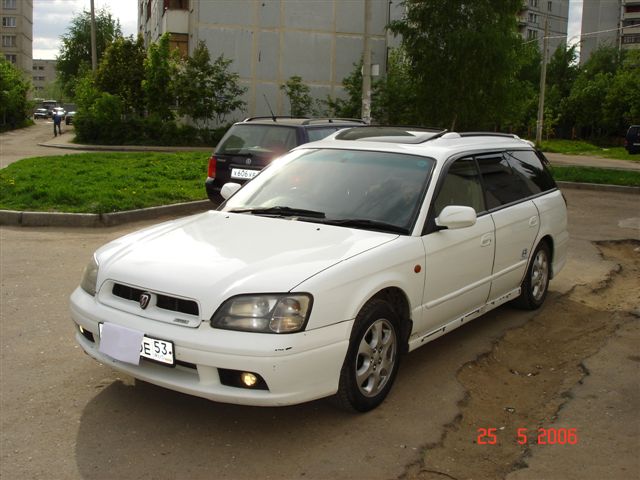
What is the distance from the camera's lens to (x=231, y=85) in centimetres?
3147

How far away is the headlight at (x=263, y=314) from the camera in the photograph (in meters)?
3.65

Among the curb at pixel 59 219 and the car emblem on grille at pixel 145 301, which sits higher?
the car emblem on grille at pixel 145 301

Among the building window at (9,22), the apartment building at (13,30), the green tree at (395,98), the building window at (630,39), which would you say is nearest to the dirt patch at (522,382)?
the green tree at (395,98)

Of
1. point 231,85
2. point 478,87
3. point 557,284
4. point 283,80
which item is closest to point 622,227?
point 557,284

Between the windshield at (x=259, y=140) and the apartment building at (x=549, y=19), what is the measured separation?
314 ft

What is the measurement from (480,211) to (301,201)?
4.71ft

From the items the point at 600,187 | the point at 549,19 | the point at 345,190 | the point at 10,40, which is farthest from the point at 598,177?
the point at 10,40

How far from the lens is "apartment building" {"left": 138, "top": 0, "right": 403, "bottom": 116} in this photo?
3353 centimetres

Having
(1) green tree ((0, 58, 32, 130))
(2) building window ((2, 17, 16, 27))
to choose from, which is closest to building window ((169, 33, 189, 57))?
(1) green tree ((0, 58, 32, 130))

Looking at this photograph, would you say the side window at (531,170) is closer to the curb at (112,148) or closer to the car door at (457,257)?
the car door at (457,257)

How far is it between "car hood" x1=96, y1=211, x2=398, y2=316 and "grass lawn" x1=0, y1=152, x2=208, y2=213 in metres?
6.31

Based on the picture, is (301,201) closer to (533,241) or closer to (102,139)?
(533,241)

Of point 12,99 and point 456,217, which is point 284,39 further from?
point 456,217
